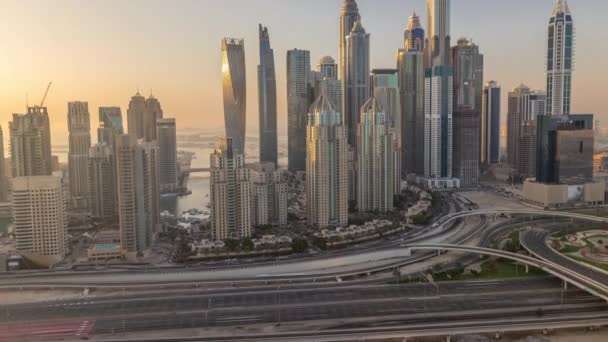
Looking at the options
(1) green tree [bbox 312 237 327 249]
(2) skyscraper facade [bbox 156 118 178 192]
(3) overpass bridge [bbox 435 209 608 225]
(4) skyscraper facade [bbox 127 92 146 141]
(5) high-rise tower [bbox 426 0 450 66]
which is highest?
(5) high-rise tower [bbox 426 0 450 66]

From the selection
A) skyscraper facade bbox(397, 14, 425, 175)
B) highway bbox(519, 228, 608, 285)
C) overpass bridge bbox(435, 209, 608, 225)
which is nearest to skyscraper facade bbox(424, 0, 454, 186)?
skyscraper facade bbox(397, 14, 425, 175)

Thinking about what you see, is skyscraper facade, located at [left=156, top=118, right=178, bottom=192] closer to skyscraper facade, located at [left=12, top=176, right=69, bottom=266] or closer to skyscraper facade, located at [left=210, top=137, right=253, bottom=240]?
skyscraper facade, located at [left=210, top=137, right=253, bottom=240]

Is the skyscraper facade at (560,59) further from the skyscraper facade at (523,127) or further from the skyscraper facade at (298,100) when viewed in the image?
the skyscraper facade at (298,100)

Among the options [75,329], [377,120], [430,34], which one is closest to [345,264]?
[75,329]

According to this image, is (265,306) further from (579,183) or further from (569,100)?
(569,100)

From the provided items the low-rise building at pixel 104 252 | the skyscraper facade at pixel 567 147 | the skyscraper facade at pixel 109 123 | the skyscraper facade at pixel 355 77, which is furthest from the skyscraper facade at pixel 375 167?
the skyscraper facade at pixel 109 123

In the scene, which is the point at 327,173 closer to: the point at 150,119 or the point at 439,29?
the point at 150,119

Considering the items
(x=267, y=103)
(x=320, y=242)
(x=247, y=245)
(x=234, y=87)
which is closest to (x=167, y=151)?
(x=234, y=87)
